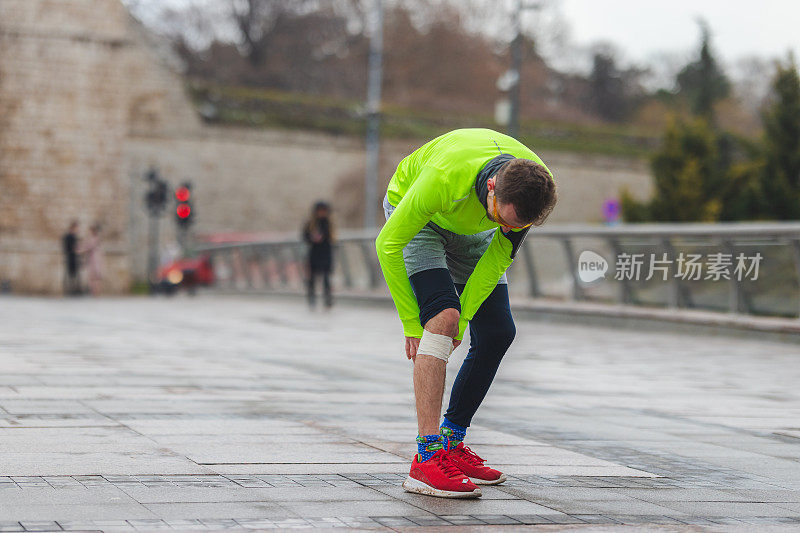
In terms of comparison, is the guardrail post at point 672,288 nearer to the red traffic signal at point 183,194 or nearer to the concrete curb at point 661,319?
the concrete curb at point 661,319

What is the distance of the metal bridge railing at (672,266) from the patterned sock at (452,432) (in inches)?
220

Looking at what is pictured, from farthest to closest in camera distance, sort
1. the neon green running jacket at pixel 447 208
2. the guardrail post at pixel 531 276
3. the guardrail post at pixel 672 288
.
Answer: the guardrail post at pixel 531 276, the guardrail post at pixel 672 288, the neon green running jacket at pixel 447 208

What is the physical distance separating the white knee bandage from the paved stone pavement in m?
0.54

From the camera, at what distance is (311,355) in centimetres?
1085

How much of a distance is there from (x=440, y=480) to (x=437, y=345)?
1.65 ft

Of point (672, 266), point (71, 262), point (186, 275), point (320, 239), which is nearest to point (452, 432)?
point (672, 266)

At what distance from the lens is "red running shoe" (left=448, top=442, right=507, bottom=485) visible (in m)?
4.67

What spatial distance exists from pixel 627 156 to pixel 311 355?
41087mm

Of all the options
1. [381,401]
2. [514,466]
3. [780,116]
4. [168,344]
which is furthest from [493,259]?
[780,116]

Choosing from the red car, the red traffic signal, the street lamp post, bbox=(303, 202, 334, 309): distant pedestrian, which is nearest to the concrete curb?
bbox=(303, 202, 334, 309): distant pedestrian

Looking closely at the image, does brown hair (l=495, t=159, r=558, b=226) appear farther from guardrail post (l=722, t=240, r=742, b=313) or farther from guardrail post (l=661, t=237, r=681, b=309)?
guardrail post (l=661, t=237, r=681, b=309)

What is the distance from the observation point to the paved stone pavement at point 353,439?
4.11 meters

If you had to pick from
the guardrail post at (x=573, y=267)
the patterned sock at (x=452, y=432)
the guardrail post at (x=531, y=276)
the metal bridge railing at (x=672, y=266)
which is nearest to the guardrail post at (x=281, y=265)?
the metal bridge railing at (x=672, y=266)

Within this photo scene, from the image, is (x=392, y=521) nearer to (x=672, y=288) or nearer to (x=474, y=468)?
(x=474, y=468)
